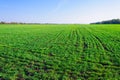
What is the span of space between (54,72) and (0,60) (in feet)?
17.1

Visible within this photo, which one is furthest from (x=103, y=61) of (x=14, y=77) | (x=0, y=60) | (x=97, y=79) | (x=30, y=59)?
(x=0, y=60)

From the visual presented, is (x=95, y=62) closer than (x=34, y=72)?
No

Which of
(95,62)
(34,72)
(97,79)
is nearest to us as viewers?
(97,79)

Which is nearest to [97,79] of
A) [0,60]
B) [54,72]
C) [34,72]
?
[54,72]

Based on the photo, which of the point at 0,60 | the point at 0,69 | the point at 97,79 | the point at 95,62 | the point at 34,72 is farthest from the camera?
the point at 0,60

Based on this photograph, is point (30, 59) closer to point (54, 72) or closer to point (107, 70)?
point (54, 72)

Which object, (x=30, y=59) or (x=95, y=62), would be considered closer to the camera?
(x=95, y=62)

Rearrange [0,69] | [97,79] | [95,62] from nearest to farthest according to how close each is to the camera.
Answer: [97,79], [0,69], [95,62]

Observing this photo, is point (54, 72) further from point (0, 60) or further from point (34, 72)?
point (0, 60)

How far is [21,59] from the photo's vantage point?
1362cm

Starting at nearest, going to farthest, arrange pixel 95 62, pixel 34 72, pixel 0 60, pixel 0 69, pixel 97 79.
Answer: pixel 97 79
pixel 34 72
pixel 0 69
pixel 95 62
pixel 0 60

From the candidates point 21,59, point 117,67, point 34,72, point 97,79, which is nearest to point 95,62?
point 117,67

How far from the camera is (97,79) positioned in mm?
9469

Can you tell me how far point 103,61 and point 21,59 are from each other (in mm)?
6190
